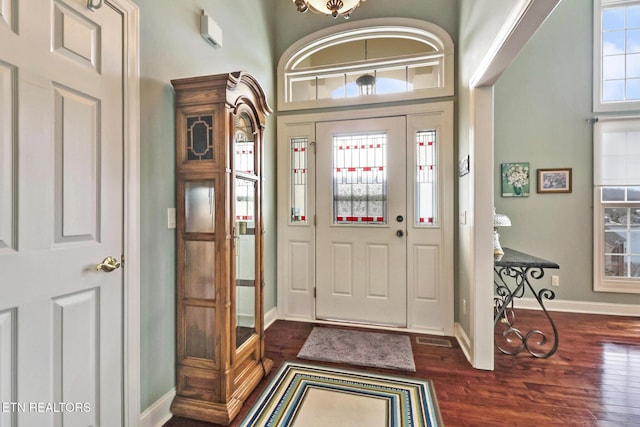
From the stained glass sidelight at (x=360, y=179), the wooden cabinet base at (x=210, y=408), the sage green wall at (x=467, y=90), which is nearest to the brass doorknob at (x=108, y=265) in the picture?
the wooden cabinet base at (x=210, y=408)

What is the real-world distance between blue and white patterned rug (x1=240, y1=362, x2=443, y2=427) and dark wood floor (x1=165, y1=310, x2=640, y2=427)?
92 millimetres

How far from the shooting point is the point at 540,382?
207 cm

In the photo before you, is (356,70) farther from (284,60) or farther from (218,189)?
(218,189)

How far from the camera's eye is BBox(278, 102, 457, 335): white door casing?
292cm

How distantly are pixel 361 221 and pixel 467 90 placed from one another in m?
1.55

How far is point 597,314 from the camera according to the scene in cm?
342

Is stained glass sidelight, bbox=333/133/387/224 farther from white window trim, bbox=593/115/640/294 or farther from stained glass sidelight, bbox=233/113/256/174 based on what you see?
white window trim, bbox=593/115/640/294

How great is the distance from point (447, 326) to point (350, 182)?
5.75ft

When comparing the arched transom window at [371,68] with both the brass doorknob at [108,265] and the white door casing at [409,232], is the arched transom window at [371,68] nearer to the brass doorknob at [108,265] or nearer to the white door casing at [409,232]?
the white door casing at [409,232]

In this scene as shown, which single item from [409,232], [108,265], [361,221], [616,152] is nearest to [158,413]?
[108,265]

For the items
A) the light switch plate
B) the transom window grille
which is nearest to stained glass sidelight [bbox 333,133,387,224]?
the light switch plate

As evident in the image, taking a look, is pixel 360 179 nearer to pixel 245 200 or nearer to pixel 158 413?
pixel 245 200

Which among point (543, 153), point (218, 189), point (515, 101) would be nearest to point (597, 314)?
point (543, 153)

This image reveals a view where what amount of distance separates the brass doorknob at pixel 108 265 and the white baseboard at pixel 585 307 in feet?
13.7
